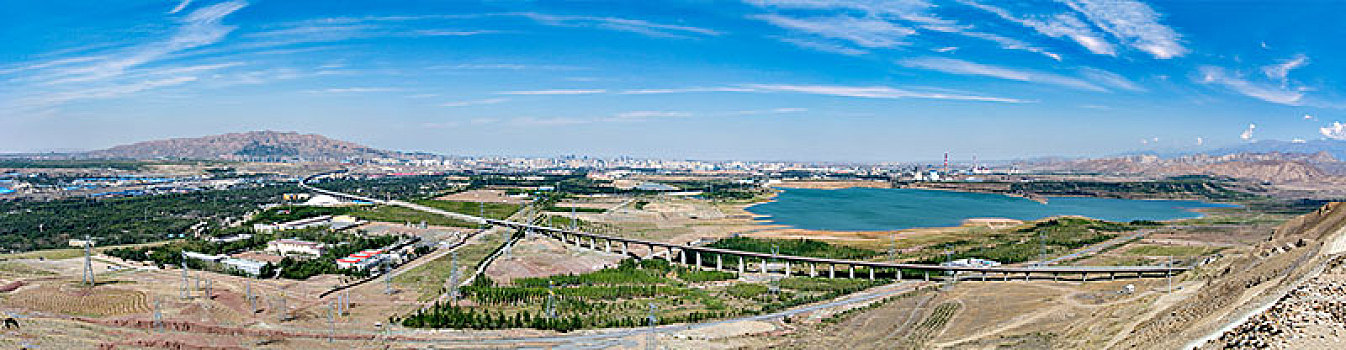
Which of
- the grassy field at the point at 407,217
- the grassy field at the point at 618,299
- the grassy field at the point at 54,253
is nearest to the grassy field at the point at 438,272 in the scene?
the grassy field at the point at 618,299

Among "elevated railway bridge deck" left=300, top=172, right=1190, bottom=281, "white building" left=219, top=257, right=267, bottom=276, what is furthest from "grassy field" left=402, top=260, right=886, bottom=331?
"white building" left=219, top=257, right=267, bottom=276

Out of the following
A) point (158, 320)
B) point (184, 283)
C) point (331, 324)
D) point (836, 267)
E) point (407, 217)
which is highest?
point (407, 217)

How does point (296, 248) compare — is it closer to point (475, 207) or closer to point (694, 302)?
point (694, 302)

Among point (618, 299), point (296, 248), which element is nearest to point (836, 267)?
point (618, 299)

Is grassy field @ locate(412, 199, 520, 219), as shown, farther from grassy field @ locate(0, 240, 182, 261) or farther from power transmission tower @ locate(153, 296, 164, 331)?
power transmission tower @ locate(153, 296, 164, 331)

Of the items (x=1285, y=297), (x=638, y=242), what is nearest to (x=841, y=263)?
(x=638, y=242)

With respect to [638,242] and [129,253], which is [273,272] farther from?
[638,242]

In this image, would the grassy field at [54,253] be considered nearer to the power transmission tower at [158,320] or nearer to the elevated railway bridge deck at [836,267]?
the power transmission tower at [158,320]

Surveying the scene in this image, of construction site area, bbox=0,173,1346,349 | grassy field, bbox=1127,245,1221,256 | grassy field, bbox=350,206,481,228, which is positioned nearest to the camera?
construction site area, bbox=0,173,1346,349
